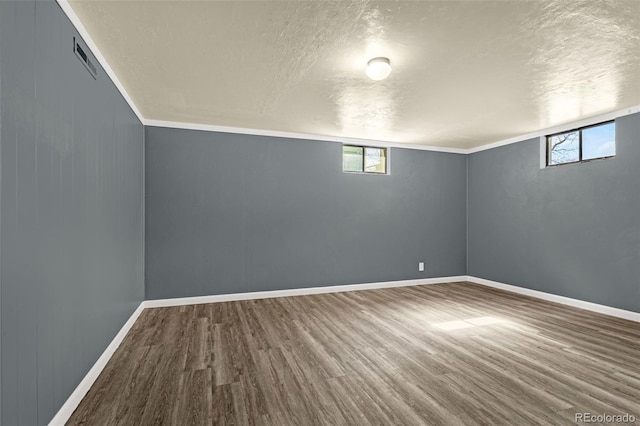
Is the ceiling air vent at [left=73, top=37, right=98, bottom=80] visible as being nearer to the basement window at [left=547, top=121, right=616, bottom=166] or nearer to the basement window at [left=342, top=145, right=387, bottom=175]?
the basement window at [left=342, top=145, right=387, bottom=175]

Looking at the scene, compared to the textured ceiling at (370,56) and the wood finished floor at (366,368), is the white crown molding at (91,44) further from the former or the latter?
the wood finished floor at (366,368)

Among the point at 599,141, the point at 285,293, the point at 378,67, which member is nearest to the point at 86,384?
the point at 285,293

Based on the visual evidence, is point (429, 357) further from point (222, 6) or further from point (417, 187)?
point (417, 187)

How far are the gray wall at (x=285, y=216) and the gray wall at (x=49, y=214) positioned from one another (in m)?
1.58

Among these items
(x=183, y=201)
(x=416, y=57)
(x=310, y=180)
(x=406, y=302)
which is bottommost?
(x=406, y=302)

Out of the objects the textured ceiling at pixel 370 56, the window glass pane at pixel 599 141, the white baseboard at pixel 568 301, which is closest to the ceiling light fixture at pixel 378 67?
the textured ceiling at pixel 370 56

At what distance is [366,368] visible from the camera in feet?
8.00

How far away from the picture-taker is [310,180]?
4957 mm

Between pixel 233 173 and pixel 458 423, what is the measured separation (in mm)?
3955

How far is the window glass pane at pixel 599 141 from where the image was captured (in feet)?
12.9

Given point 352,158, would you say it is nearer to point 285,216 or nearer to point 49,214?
point 285,216

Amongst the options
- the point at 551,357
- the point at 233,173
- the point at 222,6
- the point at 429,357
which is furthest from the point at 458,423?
the point at 233,173

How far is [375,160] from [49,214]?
469 cm

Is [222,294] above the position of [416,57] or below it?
below
